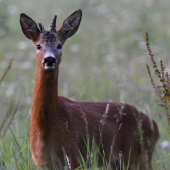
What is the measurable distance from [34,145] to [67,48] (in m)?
7.21

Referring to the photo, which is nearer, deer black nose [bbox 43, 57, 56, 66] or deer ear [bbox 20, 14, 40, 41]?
deer black nose [bbox 43, 57, 56, 66]

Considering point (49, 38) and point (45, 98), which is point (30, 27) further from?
point (45, 98)

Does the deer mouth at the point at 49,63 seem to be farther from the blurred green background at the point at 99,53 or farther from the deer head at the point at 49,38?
the blurred green background at the point at 99,53

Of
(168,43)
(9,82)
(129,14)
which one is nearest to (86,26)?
(129,14)

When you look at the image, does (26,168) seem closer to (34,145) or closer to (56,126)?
(34,145)

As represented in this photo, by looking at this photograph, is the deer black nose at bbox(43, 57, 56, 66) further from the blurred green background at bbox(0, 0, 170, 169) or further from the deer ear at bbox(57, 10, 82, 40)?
the blurred green background at bbox(0, 0, 170, 169)

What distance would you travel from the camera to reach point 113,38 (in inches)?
421

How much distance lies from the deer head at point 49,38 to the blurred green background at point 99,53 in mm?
1367

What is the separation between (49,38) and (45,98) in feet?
1.82

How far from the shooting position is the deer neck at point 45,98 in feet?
11.8

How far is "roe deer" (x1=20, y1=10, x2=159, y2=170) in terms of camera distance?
3559 millimetres

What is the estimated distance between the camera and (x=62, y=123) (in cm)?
368

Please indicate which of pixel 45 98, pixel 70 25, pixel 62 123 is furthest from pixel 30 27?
pixel 62 123

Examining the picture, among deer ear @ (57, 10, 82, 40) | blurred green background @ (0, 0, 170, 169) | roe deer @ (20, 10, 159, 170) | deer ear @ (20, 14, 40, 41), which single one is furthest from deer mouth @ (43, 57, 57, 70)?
blurred green background @ (0, 0, 170, 169)
